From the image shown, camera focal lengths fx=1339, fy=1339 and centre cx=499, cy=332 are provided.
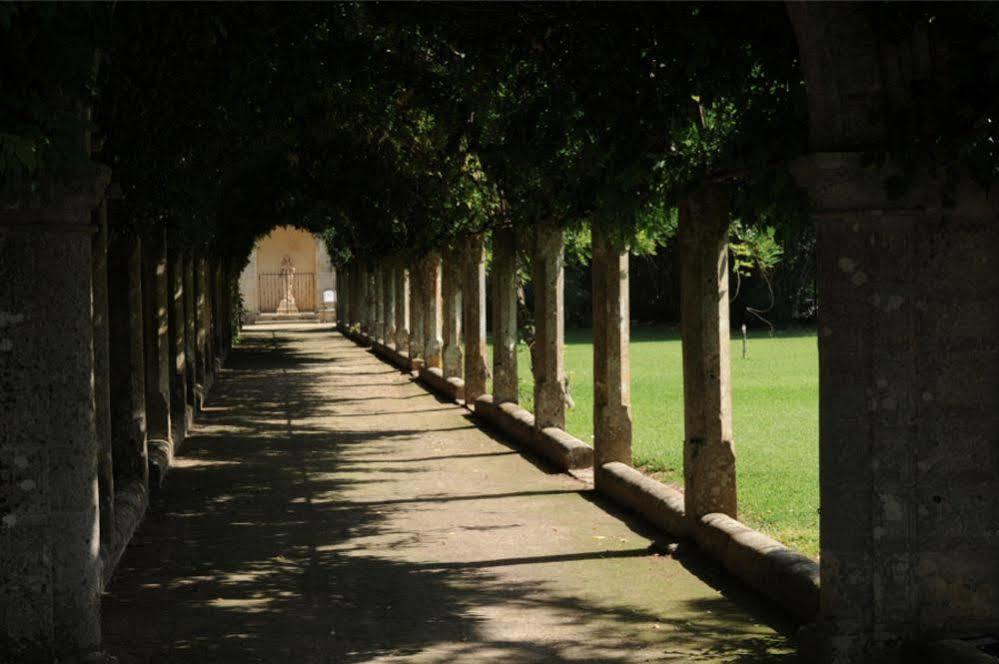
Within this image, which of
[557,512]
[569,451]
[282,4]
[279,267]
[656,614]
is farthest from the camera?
[279,267]

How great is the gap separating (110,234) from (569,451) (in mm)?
4249

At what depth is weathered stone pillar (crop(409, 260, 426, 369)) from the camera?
23.2m

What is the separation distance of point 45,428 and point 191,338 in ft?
41.3

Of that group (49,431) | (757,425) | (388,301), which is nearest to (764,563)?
(49,431)

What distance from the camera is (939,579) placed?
5508 millimetres

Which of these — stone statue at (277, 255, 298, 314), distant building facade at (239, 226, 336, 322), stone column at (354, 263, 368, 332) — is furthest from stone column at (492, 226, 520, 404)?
stone statue at (277, 255, 298, 314)

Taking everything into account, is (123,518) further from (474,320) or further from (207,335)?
(207,335)

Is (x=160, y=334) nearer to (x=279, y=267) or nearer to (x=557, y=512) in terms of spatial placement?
(x=557, y=512)

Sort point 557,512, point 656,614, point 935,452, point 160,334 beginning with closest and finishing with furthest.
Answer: point 935,452 → point 656,614 → point 557,512 → point 160,334

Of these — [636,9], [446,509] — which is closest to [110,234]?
[446,509]

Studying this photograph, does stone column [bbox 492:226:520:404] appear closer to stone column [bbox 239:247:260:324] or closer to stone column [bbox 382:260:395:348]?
stone column [bbox 382:260:395:348]

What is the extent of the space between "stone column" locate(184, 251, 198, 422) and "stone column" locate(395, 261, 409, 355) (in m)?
6.96

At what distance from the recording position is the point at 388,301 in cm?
3006

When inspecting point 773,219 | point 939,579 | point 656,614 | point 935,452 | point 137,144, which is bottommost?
point 656,614
